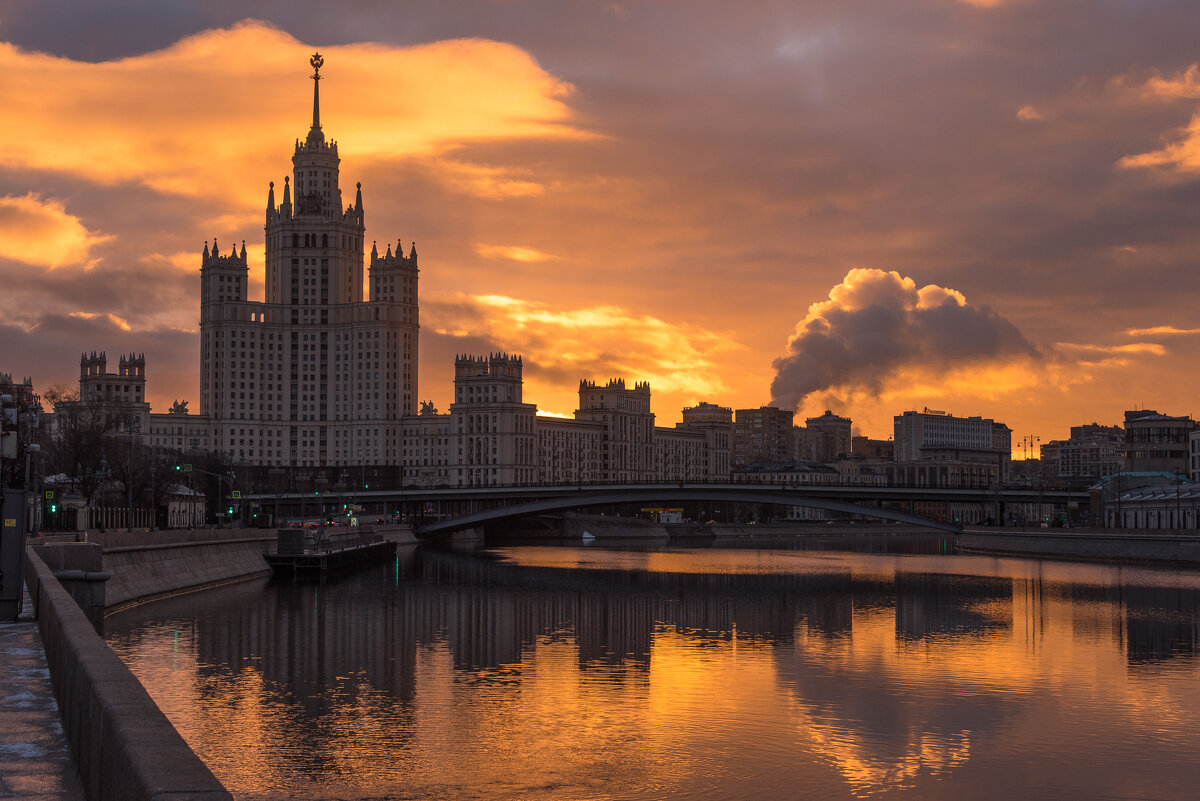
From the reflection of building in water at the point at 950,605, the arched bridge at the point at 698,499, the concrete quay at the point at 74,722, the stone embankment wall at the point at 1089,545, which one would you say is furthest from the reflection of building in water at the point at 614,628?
the stone embankment wall at the point at 1089,545

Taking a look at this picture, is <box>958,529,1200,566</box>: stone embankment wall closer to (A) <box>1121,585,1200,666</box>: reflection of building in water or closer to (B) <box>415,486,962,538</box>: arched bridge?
(B) <box>415,486,962,538</box>: arched bridge

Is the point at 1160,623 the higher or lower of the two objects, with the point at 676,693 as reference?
lower

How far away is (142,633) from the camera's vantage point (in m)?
51.0

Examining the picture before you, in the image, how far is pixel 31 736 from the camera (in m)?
17.5

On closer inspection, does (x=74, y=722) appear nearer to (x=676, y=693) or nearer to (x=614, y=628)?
(x=676, y=693)

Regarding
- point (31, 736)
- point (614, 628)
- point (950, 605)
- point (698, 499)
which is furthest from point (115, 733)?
point (698, 499)

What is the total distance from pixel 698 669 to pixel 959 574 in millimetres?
63715

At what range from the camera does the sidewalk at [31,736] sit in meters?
14.8

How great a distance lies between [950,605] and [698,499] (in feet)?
216

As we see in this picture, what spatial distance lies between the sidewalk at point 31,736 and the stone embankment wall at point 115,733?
222 millimetres

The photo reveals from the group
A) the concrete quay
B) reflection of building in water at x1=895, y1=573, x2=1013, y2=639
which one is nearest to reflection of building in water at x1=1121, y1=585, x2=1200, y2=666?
reflection of building in water at x1=895, y1=573, x2=1013, y2=639

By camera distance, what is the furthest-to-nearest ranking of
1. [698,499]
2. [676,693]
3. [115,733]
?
1. [698,499]
2. [676,693]
3. [115,733]

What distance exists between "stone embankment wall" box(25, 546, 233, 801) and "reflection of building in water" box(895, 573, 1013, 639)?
42.8 metres

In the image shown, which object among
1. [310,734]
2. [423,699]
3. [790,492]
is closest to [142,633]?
[423,699]
